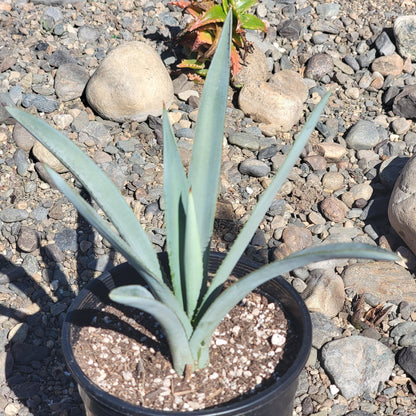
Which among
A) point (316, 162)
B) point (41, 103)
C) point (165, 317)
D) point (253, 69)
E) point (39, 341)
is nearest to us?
point (165, 317)

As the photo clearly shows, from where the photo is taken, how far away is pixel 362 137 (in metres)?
3.43

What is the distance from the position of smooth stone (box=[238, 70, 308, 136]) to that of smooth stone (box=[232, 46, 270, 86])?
0.29 ft

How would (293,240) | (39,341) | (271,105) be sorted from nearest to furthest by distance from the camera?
(39,341) → (293,240) → (271,105)

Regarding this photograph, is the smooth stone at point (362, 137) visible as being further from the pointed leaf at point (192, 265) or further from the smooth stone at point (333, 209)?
the pointed leaf at point (192, 265)

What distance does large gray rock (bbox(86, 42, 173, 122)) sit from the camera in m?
3.34

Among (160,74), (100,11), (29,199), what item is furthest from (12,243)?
(100,11)

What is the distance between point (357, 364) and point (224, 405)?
83 centimetres

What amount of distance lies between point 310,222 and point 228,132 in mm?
710

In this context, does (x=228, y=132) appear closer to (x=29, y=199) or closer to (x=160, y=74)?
(x=160, y=74)

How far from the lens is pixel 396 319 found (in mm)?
2617

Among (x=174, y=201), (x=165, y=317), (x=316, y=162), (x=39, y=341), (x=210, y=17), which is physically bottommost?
(x=39, y=341)

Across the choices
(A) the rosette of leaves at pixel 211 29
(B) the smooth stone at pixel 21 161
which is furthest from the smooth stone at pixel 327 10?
(B) the smooth stone at pixel 21 161

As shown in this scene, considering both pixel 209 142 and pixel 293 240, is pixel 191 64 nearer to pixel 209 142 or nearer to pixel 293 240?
pixel 293 240

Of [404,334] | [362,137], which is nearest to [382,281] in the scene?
[404,334]
